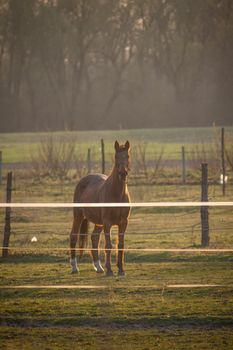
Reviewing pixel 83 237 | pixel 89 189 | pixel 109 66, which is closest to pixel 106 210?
pixel 89 189

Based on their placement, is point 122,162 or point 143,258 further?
point 143,258

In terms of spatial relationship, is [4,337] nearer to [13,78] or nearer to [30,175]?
[30,175]

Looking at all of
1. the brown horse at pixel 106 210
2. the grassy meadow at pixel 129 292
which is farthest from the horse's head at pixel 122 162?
the grassy meadow at pixel 129 292

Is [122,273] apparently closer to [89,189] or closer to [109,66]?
[89,189]

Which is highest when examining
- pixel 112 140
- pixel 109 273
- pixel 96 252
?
pixel 112 140

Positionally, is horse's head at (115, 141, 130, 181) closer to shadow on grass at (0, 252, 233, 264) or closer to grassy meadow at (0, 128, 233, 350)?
grassy meadow at (0, 128, 233, 350)

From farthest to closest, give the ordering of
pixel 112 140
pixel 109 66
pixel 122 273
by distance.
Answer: pixel 109 66, pixel 112 140, pixel 122 273

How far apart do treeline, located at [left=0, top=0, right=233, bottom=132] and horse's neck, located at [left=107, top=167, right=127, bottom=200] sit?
42305mm

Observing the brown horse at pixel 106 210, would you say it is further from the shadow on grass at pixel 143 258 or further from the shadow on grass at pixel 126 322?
the shadow on grass at pixel 126 322

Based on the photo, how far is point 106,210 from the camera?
13.5 m

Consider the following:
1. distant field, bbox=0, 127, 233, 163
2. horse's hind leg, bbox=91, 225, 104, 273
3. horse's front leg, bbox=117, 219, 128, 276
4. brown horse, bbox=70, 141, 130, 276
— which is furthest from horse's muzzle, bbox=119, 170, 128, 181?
distant field, bbox=0, 127, 233, 163

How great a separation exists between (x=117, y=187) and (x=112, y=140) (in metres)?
34.2

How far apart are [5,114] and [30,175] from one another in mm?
31934

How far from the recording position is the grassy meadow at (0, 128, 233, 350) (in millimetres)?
9422
